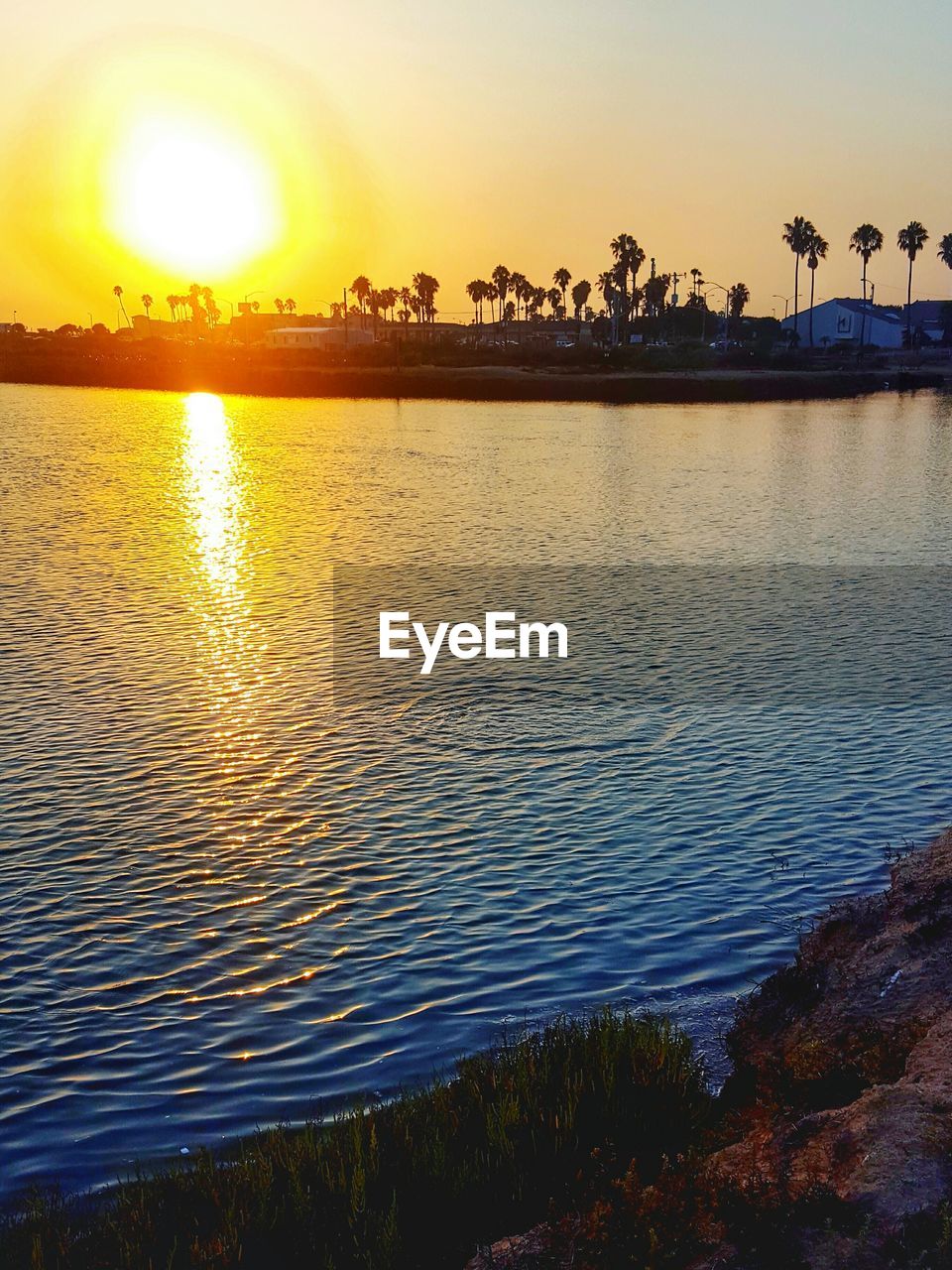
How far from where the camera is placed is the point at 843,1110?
31.4 ft

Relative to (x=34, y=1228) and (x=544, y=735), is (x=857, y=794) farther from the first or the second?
(x=34, y=1228)

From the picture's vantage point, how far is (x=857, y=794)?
70.1 feet

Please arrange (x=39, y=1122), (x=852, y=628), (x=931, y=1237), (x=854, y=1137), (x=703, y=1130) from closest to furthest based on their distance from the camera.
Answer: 1. (x=931, y=1237)
2. (x=854, y=1137)
3. (x=703, y=1130)
4. (x=39, y=1122)
5. (x=852, y=628)

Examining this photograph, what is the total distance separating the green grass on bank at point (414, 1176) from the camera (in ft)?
30.1

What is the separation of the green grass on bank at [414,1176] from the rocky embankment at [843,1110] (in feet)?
1.99

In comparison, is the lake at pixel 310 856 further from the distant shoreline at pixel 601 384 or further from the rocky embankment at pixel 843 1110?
the distant shoreline at pixel 601 384

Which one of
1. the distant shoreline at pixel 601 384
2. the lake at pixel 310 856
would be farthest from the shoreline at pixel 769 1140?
the distant shoreline at pixel 601 384

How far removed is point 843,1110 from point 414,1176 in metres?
3.40

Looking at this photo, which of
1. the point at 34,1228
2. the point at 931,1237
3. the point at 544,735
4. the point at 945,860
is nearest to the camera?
the point at 931,1237

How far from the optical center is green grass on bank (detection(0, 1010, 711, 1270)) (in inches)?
361

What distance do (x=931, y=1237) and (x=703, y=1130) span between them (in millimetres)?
2849

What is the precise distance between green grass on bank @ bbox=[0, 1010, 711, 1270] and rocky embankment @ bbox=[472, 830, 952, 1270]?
23.8 inches

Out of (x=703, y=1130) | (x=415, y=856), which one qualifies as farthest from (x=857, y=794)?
(x=703, y=1130)

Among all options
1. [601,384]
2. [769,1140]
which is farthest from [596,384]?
[769,1140]
